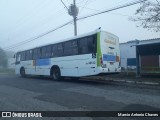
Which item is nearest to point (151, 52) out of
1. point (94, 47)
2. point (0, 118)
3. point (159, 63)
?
point (94, 47)

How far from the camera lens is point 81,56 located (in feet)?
51.1

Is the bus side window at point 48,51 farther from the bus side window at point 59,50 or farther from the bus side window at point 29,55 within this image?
the bus side window at point 29,55

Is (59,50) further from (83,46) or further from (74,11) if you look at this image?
(74,11)

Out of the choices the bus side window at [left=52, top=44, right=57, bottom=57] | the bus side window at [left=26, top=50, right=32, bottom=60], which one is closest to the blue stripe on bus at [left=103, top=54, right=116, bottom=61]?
the bus side window at [left=52, top=44, right=57, bottom=57]

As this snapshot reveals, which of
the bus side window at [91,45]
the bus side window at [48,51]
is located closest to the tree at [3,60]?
the bus side window at [48,51]

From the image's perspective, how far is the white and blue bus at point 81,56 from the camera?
14.4 m

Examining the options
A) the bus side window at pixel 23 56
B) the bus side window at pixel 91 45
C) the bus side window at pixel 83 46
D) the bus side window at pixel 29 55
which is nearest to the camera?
the bus side window at pixel 91 45

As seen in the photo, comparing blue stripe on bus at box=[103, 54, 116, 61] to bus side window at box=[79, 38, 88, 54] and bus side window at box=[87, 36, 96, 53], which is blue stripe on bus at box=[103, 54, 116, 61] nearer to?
bus side window at box=[87, 36, 96, 53]

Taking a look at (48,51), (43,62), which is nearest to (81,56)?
(48,51)

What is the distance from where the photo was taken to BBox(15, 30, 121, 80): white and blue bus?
14383 mm

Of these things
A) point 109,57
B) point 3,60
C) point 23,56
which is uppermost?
point 3,60

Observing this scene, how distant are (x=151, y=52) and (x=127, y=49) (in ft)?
40.0

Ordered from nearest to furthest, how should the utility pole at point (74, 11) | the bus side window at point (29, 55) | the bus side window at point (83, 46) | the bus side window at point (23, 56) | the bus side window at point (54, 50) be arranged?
the bus side window at point (83, 46), the bus side window at point (54, 50), the bus side window at point (29, 55), the utility pole at point (74, 11), the bus side window at point (23, 56)

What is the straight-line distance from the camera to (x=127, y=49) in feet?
102
